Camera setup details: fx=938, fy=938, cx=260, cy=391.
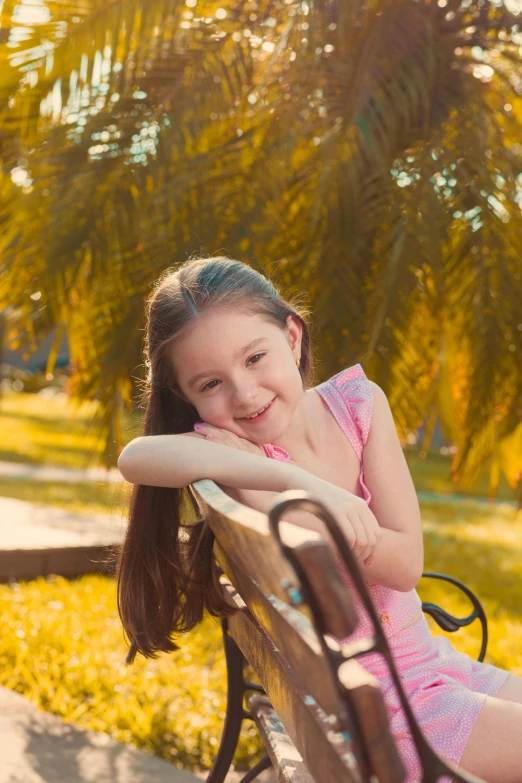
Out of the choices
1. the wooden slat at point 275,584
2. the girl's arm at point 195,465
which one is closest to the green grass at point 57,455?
the girl's arm at point 195,465

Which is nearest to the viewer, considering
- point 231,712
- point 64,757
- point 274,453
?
point 274,453

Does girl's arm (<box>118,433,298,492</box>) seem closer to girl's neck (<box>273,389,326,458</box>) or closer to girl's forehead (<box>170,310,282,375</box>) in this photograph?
girl's forehead (<box>170,310,282,375</box>)

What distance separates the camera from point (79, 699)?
353 centimetres

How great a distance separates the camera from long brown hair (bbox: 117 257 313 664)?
78.7 inches

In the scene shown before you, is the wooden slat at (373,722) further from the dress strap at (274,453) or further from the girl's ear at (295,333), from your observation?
the girl's ear at (295,333)

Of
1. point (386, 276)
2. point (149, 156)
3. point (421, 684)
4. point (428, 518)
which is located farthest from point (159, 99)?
point (428, 518)

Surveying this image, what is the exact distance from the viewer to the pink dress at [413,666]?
1.63 m

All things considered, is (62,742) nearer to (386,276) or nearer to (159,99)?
(386,276)

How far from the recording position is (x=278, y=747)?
175 cm

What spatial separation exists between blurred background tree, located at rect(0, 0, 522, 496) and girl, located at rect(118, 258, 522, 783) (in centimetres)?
175

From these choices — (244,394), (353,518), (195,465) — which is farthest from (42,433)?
(353,518)

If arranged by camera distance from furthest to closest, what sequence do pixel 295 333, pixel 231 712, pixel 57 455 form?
pixel 57 455 → pixel 231 712 → pixel 295 333

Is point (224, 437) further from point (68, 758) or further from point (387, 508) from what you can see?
point (68, 758)

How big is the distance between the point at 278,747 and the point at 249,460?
1.79 feet
